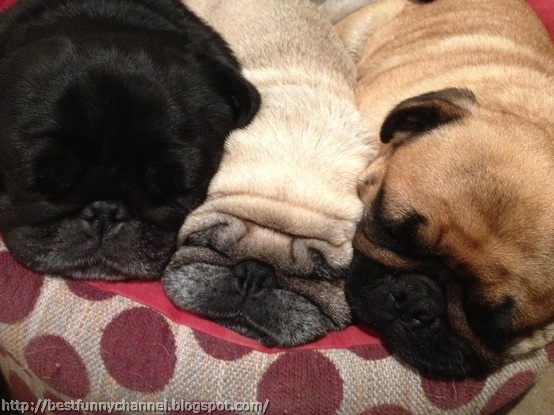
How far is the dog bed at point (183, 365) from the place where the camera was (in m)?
1.55

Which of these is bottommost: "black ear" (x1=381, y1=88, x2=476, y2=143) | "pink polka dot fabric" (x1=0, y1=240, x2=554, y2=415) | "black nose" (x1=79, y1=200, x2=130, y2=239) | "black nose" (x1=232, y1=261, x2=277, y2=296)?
"pink polka dot fabric" (x1=0, y1=240, x2=554, y2=415)

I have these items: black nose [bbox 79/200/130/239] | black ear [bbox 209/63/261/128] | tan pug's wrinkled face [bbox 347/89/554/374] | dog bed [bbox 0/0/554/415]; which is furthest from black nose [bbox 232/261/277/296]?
black ear [bbox 209/63/261/128]

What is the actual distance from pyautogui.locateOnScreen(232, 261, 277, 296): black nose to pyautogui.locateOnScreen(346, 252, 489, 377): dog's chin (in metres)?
0.26

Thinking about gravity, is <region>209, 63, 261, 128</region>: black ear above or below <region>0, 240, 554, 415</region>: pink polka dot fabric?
above

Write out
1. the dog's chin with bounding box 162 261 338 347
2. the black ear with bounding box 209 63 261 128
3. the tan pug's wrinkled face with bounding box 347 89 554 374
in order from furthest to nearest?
the black ear with bounding box 209 63 261 128 < the dog's chin with bounding box 162 261 338 347 < the tan pug's wrinkled face with bounding box 347 89 554 374

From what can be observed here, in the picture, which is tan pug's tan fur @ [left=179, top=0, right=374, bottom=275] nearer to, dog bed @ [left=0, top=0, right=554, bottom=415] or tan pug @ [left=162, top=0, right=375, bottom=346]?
tan pug @ [left=162, top=0, right=375, bottom=346]

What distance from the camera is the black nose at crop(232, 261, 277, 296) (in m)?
1.66

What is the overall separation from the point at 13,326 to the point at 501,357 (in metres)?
1.42

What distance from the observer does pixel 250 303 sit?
1.66 metres

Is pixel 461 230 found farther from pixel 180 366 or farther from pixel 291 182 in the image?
pixel 180 366

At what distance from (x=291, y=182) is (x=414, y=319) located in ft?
1.78

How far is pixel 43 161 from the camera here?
5.19ft

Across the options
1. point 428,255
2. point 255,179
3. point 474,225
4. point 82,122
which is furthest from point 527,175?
point 82,122

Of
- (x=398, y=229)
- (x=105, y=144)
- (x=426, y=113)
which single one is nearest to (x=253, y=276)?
(x=398, y=229)
